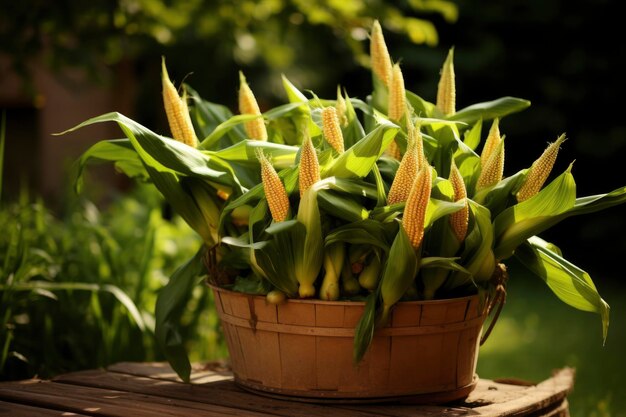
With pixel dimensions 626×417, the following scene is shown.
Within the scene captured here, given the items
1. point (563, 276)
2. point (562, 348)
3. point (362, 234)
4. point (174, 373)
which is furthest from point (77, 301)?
point (562, 348)

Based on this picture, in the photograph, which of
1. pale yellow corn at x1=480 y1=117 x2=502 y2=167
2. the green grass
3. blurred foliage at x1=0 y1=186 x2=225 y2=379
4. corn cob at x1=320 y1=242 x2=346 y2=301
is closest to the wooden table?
corn cob at x1=320 y1=242 x2=346 y2=301

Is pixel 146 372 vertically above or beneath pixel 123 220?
beneath

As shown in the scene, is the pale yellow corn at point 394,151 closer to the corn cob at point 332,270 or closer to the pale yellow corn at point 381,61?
the pale yellow corn at point 381,61

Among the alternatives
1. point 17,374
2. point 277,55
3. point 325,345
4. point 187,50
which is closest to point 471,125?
point 325,345

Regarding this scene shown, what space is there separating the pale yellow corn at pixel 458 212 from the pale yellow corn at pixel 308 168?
1.05 ft

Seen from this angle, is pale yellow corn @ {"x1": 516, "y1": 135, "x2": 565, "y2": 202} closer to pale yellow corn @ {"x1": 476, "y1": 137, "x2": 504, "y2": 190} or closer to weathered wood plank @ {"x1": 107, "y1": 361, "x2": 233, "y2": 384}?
pale yellow corn @ {"x1": 476, "y1": 137, "x2": 504, "y2": 190}

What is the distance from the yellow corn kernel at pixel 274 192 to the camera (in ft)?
6.04

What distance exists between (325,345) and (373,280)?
189mm

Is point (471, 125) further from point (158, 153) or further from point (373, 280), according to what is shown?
point (158, 153)

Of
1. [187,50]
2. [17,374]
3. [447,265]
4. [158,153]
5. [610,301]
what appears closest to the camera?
[447,265]

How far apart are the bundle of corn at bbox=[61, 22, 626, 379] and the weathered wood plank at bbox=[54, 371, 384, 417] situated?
0.09 m

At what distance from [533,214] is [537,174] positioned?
0.42 ft

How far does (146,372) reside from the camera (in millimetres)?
2438

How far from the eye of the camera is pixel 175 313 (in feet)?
7.27
